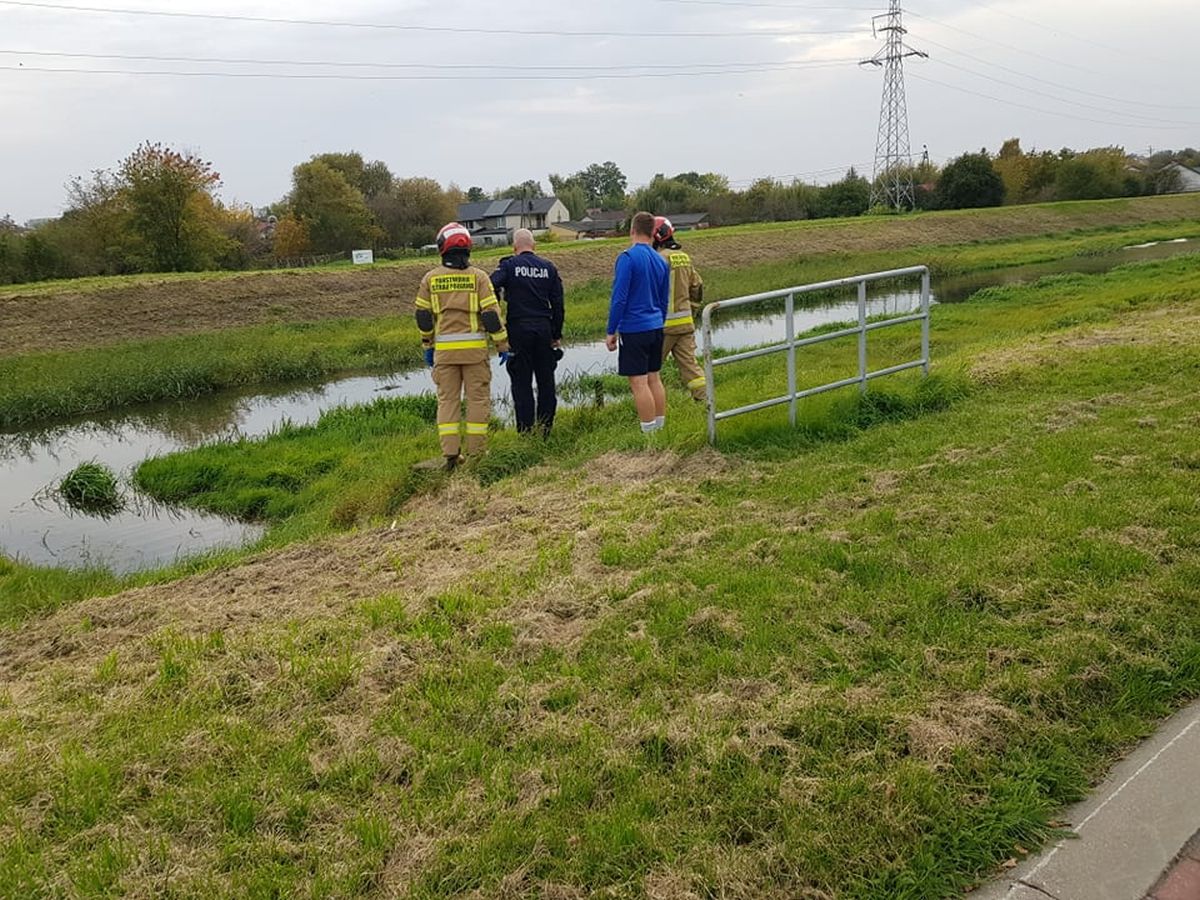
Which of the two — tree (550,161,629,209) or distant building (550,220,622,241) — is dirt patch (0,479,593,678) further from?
tree (550,161,629,209)

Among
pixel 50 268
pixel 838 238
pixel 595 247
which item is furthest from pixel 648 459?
pixel 50 268

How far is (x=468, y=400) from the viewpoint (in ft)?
27.6

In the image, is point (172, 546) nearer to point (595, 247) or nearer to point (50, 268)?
point (595, 247)

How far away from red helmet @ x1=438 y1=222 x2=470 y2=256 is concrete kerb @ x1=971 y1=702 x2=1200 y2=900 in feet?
21.4

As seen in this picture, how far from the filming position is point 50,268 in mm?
39344

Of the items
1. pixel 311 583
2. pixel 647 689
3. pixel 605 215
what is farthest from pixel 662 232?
pixel 605 215

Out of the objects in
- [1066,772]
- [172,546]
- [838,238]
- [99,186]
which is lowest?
[172,546]

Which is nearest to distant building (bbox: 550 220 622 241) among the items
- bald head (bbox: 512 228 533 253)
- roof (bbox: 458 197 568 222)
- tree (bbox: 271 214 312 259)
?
roof (bbox: 458 197 568 222)

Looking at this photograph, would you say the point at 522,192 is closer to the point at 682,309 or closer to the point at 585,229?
the point at 585,229

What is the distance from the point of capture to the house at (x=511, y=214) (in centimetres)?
9525

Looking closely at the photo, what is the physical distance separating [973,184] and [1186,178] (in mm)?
36091

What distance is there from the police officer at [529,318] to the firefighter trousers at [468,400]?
44cm

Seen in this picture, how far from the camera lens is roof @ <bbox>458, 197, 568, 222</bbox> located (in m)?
97.1

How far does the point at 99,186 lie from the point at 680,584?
164 ft
